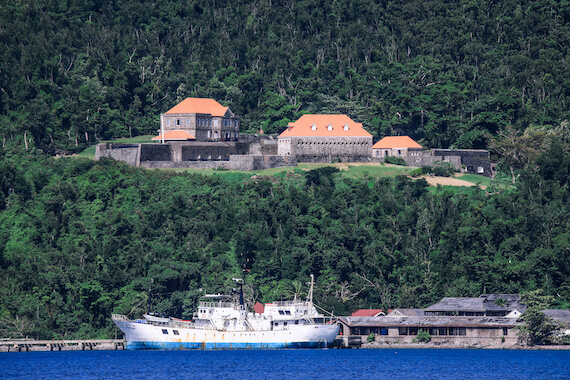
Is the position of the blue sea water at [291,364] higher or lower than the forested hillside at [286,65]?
lower

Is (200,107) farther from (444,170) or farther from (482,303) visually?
(482,303)

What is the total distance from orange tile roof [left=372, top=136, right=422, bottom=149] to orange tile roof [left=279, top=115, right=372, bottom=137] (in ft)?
10.3

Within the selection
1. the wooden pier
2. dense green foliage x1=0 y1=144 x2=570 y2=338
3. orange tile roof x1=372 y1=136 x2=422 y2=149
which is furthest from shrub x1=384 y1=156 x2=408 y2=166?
the wooden pier

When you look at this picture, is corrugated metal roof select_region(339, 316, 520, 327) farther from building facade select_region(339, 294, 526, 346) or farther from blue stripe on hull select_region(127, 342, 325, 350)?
blue stripe on hull select_region(127, 342, 325, 350)

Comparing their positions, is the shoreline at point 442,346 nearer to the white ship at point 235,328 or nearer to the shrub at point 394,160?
the white ship at point 235,328

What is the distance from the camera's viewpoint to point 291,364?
76000 millimetres

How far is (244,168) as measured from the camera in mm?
108188

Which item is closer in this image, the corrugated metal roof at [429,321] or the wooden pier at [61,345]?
the wooden pier at [61,345]

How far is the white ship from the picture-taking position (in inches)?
3337

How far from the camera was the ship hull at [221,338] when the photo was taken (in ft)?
279

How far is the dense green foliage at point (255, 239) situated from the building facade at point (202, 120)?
388 inches

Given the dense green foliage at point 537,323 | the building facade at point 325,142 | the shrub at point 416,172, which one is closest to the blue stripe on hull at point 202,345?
the dense green foliage at point 537,323

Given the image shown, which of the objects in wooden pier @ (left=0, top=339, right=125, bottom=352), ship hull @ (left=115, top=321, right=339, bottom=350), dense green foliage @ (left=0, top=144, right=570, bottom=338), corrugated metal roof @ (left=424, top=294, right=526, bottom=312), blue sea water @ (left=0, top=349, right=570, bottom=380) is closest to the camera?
blue sea water @ (left=0, top=349, right=570, bottom=380)

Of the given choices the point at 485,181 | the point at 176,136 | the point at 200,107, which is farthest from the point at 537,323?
the point at 200,107
